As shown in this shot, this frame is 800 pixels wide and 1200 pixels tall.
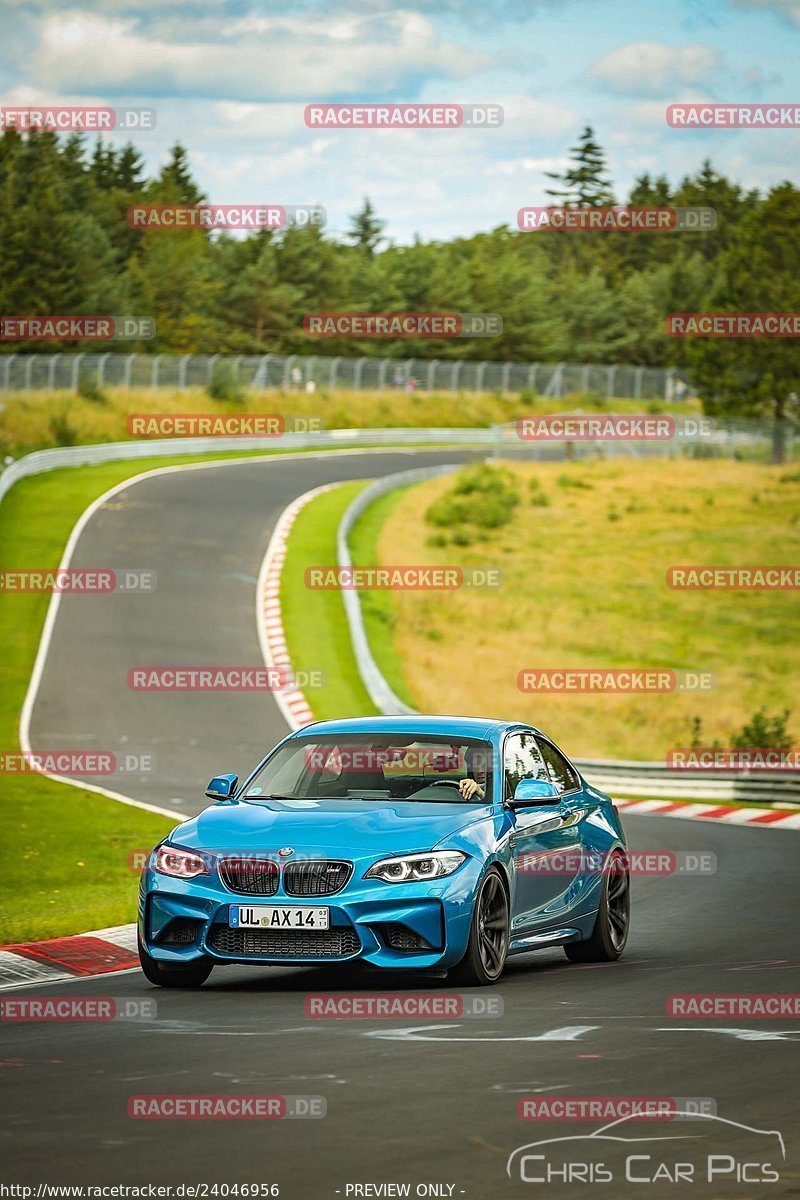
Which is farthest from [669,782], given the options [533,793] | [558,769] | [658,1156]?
[658,1156]

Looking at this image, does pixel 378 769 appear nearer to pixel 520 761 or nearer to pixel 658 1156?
pixel 520 761

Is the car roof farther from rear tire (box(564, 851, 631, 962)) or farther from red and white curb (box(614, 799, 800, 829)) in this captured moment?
red and white curb (box(614, 799, 800, 829))

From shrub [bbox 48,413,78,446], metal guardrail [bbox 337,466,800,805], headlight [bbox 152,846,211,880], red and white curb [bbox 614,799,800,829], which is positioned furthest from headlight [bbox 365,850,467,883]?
shrub [bbox 48,413,78,446]

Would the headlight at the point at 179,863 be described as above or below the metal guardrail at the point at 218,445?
above

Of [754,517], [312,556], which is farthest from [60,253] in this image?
[312,556]

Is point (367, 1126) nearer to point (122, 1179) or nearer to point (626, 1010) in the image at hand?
point (122, 1179)

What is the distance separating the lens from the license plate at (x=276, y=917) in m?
10.0

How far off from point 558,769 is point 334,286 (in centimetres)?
10161

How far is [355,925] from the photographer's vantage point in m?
10.0

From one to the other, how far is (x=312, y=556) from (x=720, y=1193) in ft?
136

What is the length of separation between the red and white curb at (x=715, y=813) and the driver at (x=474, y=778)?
14556 mm

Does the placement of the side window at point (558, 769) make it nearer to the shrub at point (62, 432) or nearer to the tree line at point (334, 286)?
the shrub at point (62, 432)

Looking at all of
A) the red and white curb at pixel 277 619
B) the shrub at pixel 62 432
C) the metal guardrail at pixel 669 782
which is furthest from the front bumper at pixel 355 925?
the shrub at pixel 62 432

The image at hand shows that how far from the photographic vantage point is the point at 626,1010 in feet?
32.3
